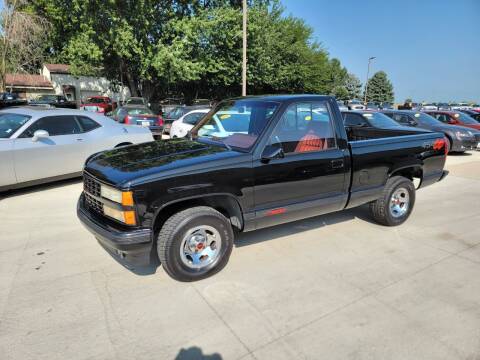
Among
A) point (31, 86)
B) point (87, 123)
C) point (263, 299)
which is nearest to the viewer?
point (263, 299)

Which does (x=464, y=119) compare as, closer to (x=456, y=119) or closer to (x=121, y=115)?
(x=456, y=119)

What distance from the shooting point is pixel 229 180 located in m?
3.39

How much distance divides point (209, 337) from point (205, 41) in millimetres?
22306

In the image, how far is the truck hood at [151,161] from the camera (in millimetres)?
3098

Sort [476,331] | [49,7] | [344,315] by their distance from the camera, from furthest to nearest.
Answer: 1. [49,7]
2. [344,315]
3. [476,331]

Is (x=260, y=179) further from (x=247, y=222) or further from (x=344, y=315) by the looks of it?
(x=344, y=315)

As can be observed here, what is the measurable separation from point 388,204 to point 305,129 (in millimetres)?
1807

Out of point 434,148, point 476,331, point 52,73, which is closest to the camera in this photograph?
point 476,331

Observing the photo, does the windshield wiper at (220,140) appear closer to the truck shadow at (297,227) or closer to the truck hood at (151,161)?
the truck hood at (151,161)

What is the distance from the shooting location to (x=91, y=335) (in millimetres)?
2670

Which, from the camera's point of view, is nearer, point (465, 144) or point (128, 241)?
point (128, 241)

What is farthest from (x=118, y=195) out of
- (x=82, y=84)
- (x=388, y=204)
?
(x=82, y=84)

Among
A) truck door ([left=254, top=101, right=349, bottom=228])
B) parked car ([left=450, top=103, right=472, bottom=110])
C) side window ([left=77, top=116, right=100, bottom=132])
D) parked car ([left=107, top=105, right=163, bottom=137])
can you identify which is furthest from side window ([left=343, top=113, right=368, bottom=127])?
parked car ([left=450, top=103, right=472, bottom=110])

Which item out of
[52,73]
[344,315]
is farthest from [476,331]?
[52,73]
